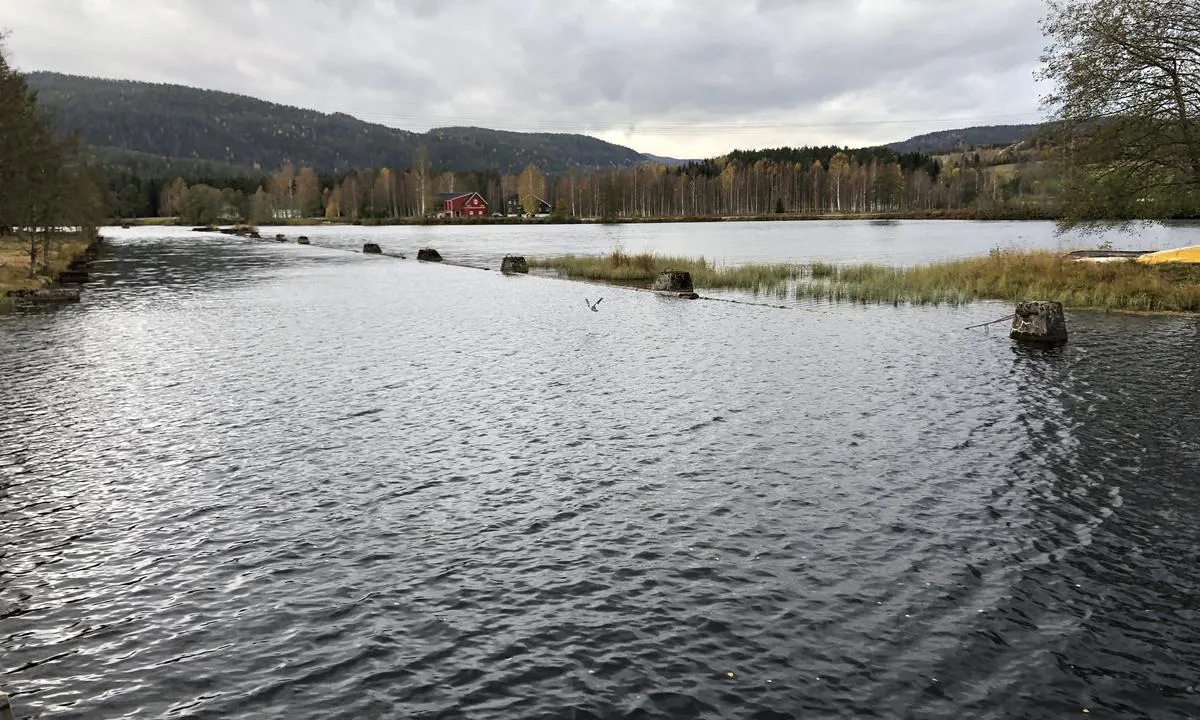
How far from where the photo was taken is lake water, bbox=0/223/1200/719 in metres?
8.04

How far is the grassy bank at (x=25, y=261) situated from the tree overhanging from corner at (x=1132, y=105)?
5814cm

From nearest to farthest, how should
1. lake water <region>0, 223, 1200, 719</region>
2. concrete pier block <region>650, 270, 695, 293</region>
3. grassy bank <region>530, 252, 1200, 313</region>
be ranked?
lake water <region>0, 223, 1200, 719</region> → grassy bank <region>530, 252, 1200, 313</region> → concrete pier block <region>650, 270, 695, 293</region>

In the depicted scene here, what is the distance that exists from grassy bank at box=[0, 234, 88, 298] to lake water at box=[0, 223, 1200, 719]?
3213 cm

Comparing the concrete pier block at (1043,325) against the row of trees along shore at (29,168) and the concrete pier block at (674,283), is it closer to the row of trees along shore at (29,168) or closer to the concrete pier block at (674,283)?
the concrete pier block at (674,283)

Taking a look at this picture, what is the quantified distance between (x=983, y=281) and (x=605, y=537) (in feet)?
128

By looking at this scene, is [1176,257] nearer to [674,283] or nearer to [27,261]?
[674,283]

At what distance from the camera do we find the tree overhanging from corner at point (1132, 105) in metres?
35.6

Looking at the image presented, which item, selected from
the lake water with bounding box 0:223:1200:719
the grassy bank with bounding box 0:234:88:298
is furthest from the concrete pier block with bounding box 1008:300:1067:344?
the grassy bank with bounding box 0:234:88:298

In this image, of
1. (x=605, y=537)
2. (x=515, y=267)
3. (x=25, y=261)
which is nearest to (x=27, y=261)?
(x=25, y=261)

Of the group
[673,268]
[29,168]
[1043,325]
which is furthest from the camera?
[673,268]

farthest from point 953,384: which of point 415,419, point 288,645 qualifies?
point 288,645

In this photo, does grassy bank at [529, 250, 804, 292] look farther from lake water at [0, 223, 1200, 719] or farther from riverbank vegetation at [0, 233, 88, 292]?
riverbank vegetation at [0, 233, 88, 292]

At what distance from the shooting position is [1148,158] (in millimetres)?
36906

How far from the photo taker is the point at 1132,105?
120 feet
